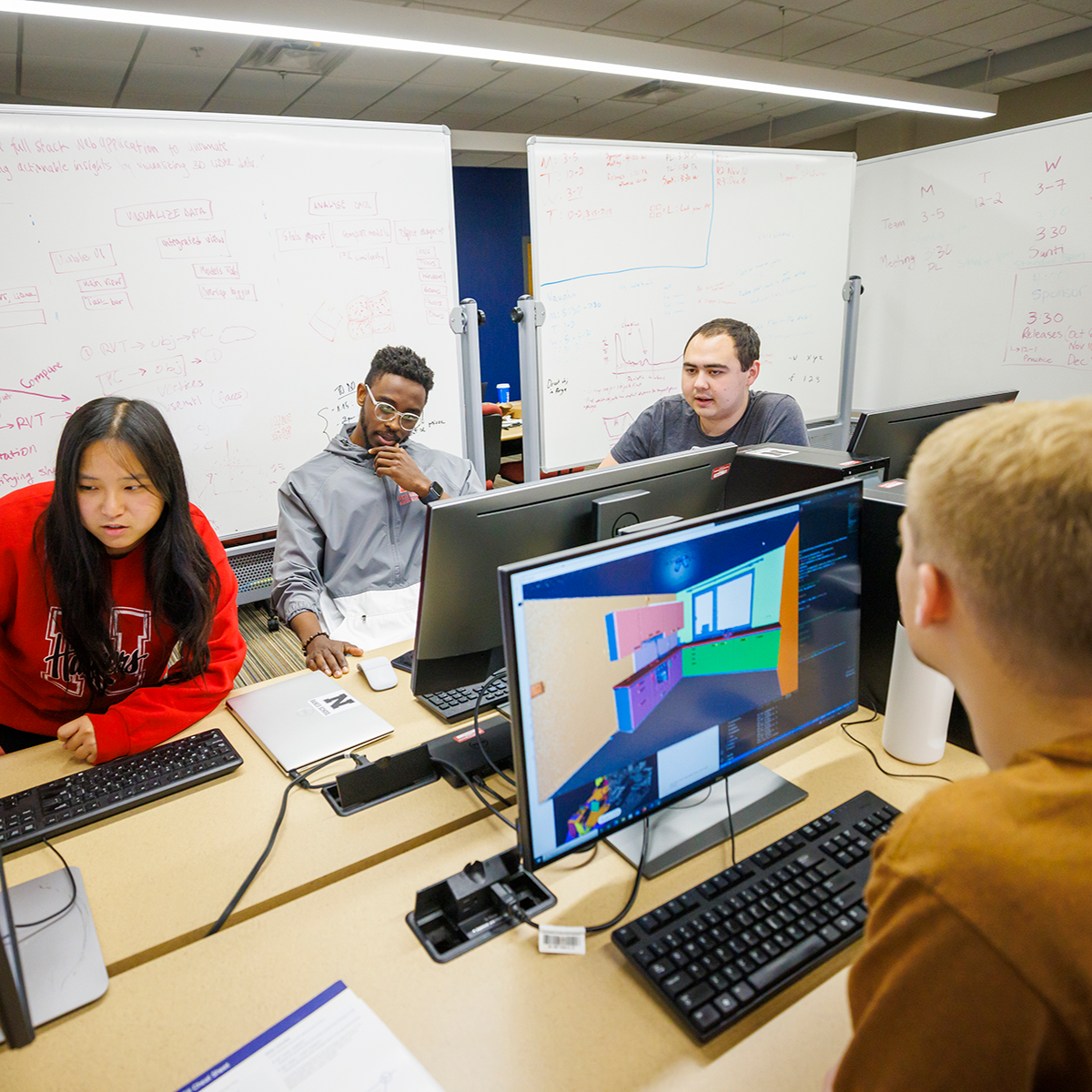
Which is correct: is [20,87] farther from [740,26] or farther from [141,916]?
[141,916]

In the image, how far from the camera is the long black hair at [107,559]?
1.33 metres

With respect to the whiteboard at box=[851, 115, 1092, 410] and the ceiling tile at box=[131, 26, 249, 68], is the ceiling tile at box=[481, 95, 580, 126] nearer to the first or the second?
the ceiling tile at box=[131, 26, 249, 68]

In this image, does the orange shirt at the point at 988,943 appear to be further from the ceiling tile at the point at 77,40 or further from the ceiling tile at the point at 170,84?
the ceiling tile at the point at 170,84

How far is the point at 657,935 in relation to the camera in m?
0.79

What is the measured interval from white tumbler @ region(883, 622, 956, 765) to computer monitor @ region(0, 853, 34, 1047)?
1.10 m

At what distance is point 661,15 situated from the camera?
4371 mm

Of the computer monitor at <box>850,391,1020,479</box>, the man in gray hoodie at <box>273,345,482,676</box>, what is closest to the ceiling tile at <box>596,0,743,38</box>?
the man in gray hoodie at <box>273,345,482,676</box>

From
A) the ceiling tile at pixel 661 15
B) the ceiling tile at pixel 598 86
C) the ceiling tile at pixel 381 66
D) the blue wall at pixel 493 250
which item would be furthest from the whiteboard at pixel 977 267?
the blue wall at pixel 493 250

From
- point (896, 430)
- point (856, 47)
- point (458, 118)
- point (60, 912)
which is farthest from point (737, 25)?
point (60, 912)

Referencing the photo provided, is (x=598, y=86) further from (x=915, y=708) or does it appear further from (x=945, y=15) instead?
(x=915, y=708)

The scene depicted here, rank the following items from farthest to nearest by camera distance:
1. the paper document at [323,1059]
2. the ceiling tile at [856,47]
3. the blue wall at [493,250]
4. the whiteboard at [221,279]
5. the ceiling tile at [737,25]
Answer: the blue wall at [493,250] → the ceiling tile at [856,47] → the ceiling tile at [737,25] → the whiteboard at [221,279] → the paper document at [323,1059]

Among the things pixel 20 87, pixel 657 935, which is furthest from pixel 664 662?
pixel 20 87

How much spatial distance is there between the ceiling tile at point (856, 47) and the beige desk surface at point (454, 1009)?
18.3ft

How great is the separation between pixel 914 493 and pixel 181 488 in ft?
4.25
